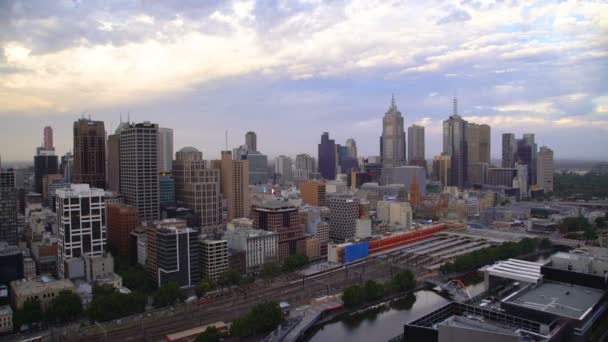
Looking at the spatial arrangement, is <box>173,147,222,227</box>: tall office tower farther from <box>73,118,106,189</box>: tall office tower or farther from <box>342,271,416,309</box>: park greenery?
<box>342,271,416,309</box>: park greenery

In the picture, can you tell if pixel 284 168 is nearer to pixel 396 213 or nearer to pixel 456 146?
pixel 456 146

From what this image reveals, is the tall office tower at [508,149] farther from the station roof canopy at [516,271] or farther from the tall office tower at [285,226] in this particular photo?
the station roof canopy at [516,271]

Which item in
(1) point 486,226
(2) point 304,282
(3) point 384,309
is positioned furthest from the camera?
(1) point 486,226

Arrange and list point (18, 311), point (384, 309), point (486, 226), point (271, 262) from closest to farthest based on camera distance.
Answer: point (18, 311)
point (384, 309)
point (271, 262)
point (486, 226)

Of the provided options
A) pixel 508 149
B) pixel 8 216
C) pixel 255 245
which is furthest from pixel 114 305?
pixel 508 149

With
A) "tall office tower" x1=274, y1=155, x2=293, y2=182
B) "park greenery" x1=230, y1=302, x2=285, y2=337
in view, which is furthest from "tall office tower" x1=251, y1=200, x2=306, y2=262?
"tall office tower" x1=274, y1=155, x2=293, y2=182

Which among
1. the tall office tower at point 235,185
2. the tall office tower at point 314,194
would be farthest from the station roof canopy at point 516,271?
the tall office tower at point 235,185

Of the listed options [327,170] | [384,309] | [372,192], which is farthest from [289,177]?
[384,309]

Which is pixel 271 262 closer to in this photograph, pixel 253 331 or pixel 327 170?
pixel 253 331
